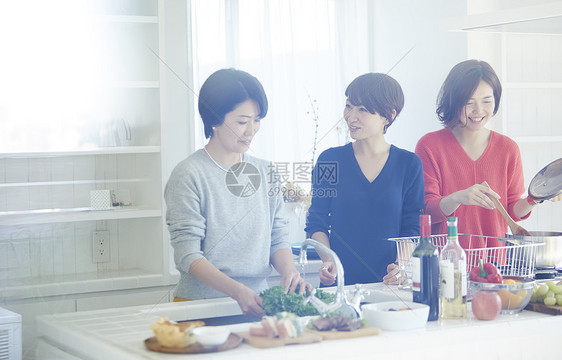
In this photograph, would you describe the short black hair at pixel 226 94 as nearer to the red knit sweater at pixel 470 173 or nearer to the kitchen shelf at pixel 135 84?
the red knit sweater at pixel 470 173

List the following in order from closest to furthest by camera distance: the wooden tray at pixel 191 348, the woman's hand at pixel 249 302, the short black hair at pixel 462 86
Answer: the wooden tray at pixel 191 348, the woman's hand at pixel 249 302, the short black hair at pixel 462 86

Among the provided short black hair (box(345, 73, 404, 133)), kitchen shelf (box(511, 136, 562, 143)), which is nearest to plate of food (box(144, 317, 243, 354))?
short black hair (box(345, 73, 404, 133))

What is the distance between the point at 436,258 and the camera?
4.70 ft

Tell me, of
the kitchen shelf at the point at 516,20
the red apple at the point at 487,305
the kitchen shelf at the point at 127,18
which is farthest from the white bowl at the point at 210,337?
the kitchen shelf at the point at 127,18

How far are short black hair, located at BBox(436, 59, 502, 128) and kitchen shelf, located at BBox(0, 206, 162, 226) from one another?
3.90ft

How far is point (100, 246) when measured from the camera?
2693 mm

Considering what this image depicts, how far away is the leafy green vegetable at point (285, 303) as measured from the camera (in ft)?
4.91

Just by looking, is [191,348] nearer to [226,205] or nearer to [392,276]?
[226,205]

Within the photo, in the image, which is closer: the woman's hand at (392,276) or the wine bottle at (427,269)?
the wine bottle at (427,269)

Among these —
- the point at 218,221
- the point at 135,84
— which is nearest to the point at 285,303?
the point at 218,221

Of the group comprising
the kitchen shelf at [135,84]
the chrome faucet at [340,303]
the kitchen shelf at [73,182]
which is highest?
the kitchen shelf at [135,84]

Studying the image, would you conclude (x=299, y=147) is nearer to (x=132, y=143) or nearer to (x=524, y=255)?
(x=132, y=143)

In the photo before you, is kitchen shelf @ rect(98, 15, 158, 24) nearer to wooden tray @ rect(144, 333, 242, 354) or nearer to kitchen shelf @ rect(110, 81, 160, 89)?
kitchen shelf @ rect(110, 81, 160, 89)

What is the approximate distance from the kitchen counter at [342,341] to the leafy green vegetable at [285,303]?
0.13 meters
